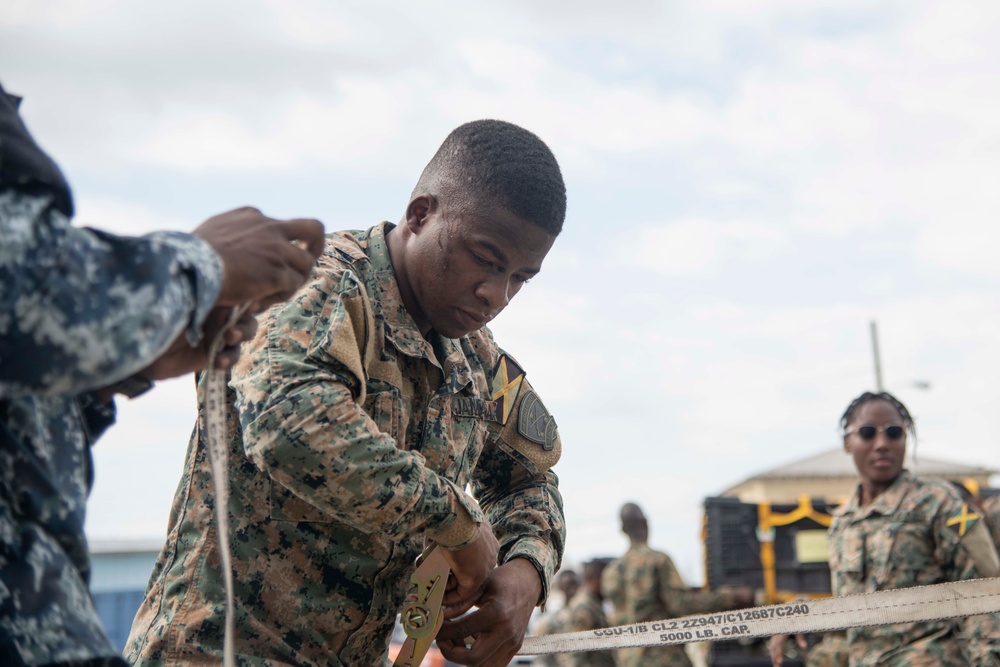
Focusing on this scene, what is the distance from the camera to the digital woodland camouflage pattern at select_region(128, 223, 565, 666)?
2215mm

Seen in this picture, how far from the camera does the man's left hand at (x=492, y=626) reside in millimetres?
2680

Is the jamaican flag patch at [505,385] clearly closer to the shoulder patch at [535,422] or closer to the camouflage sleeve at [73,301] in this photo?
the shoulder patch at [535,422]

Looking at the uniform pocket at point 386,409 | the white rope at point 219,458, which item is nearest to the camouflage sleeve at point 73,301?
the white rope at point 219,458

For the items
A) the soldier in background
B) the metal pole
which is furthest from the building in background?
the metal pole

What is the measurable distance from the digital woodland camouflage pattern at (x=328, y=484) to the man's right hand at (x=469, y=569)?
0.06 metres

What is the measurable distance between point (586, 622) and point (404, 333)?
9.03m

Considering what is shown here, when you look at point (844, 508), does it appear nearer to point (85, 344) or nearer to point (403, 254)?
point (403, 254)

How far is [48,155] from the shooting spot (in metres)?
1.42

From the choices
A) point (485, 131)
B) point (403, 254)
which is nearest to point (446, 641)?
point (403, 254)

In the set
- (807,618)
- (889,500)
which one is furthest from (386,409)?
(889,500)

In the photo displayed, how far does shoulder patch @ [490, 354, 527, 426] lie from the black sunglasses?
3451mm

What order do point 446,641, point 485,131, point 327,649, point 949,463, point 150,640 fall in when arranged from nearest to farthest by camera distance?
point 150,640 → point 327,649 → point 446,641 → point 485,131 → point 949,463

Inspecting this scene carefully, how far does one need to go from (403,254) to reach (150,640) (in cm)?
116

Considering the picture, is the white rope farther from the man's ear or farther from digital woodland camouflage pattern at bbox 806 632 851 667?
digital woodland camouflage pattern at bbox 806 632 851 667
